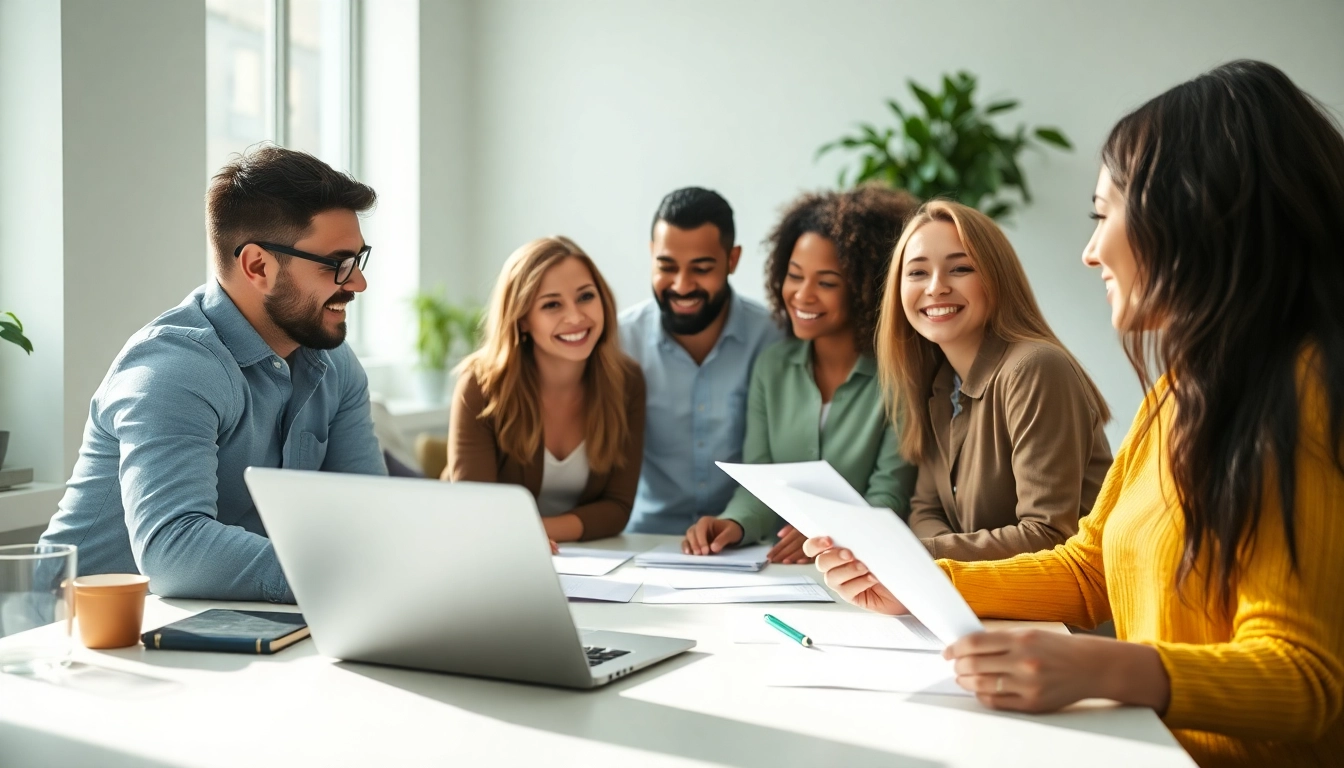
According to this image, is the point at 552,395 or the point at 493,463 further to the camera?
the point at 552,395

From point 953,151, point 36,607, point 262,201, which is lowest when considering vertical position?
point 36,607

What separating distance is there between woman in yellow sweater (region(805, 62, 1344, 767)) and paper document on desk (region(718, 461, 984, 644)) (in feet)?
0.15

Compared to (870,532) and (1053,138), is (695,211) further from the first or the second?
(1053,138)

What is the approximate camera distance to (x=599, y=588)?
1691 millimetres

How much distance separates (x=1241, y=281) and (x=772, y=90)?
4.00m

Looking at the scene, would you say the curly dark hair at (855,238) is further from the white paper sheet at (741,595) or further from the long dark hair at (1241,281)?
the long dark hair at (1241,281)

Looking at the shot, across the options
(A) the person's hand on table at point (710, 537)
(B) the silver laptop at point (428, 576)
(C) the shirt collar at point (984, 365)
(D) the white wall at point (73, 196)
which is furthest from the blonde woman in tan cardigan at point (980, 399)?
(D) the white wall at point (73, 196)

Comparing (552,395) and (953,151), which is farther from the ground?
(953,151)

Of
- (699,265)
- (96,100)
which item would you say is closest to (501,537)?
(699,265)

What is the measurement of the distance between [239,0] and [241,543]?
3294 mm

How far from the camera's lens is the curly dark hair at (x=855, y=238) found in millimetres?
2686

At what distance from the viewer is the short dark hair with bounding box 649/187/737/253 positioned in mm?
2943

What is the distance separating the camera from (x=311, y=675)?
3.97 ft

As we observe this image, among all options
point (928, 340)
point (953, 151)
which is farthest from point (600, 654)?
point (953, 151)
